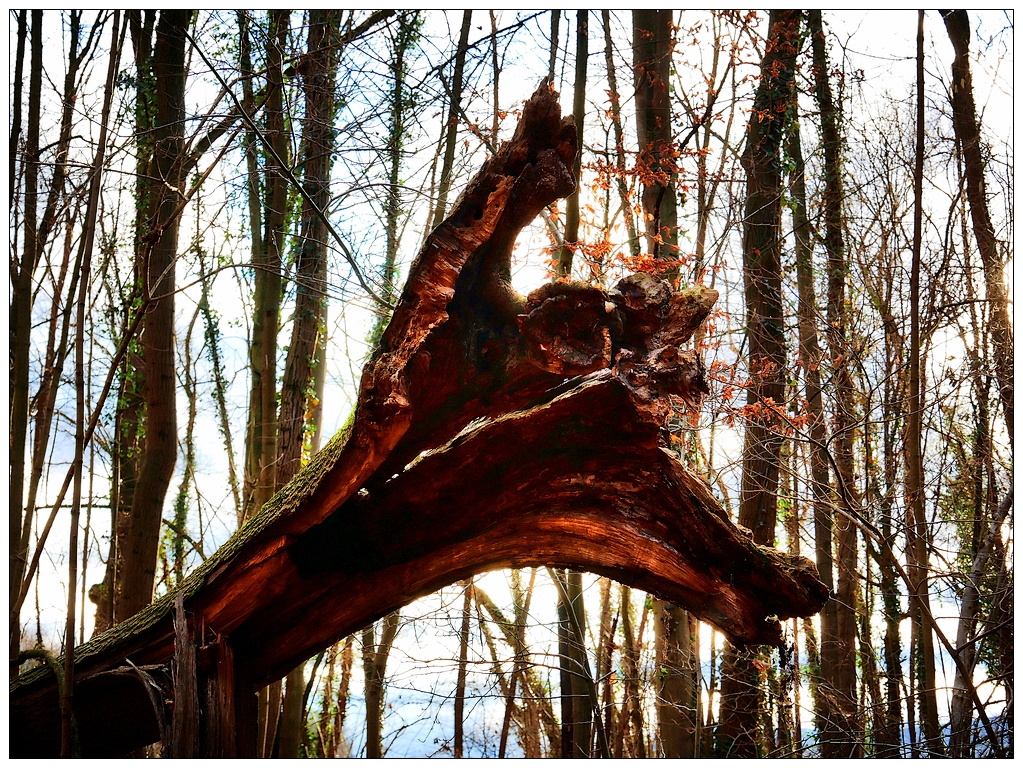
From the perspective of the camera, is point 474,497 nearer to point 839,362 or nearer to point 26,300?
point 26,300

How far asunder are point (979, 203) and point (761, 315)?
1.24m

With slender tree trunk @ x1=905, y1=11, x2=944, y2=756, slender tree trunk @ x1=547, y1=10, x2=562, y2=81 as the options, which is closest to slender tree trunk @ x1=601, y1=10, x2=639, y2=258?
slender tree trunk @ x1=547, y1=10, x2=562, y2=81

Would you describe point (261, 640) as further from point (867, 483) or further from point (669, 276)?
point (867, 483)

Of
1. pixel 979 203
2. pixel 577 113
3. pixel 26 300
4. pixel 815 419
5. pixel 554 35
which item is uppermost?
pixel 554 35

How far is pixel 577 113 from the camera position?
136 inches

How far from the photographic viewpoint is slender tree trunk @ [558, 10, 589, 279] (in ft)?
11.1

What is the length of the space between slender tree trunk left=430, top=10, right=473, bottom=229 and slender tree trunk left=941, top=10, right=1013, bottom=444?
7.87 ft

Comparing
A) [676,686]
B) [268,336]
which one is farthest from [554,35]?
[676,686]

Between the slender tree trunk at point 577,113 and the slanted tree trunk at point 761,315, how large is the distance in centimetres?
129

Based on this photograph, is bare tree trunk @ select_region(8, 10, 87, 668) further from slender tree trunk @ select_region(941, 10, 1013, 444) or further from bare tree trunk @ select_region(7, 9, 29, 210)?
slender tree trunk @ select_region(941, 10, 1013, 444)

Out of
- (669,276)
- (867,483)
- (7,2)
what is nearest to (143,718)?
(7,2)

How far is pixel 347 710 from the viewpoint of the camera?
22.9 ft

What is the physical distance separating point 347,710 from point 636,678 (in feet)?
11.1

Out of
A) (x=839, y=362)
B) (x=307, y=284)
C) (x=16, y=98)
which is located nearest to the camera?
(x=16, y=98)
